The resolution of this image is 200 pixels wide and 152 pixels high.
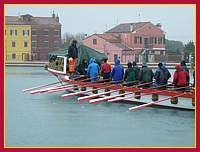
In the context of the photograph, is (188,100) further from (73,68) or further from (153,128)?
(73,68)

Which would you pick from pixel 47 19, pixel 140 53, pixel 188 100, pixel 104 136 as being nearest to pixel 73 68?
pixel 188 100

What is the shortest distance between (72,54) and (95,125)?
272 inches

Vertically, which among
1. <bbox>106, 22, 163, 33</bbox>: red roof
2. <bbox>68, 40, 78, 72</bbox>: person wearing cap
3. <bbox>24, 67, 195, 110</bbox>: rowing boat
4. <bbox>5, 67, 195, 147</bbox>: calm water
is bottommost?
<bbox>5, 67, 195, 147</bbox>: calm water

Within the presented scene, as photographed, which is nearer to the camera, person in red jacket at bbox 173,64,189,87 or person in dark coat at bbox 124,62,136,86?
person in red jacket at bbox 173,64,189,87

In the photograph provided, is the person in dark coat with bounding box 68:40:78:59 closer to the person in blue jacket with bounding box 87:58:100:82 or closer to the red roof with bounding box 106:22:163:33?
the person in blue jacket with bounding box 87:58:100:82

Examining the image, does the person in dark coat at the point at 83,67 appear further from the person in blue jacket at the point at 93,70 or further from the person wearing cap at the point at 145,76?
the person wearing cap at the point at 145,76

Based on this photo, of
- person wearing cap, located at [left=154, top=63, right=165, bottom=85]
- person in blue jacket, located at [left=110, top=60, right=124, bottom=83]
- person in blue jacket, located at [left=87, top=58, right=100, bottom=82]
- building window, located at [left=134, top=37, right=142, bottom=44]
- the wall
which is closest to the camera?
person wearing cap, located at [left=154, top=63, right=165, bottom=85]

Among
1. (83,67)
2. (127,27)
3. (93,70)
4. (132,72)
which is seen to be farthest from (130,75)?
(127,27)

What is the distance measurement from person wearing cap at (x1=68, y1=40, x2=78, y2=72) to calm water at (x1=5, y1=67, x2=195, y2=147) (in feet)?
8.12

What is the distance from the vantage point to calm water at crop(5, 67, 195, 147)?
34.6 ft

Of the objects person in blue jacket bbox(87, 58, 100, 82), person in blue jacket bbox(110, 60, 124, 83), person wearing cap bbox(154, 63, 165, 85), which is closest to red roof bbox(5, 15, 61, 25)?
person in blue jacket bbox(87, 58, 100, 82)

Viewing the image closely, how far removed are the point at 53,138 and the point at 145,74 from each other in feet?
17.3

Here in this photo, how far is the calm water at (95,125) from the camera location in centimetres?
1054

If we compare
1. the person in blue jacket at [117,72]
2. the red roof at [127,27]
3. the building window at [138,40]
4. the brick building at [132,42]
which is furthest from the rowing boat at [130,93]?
the red roof at [127,27]
